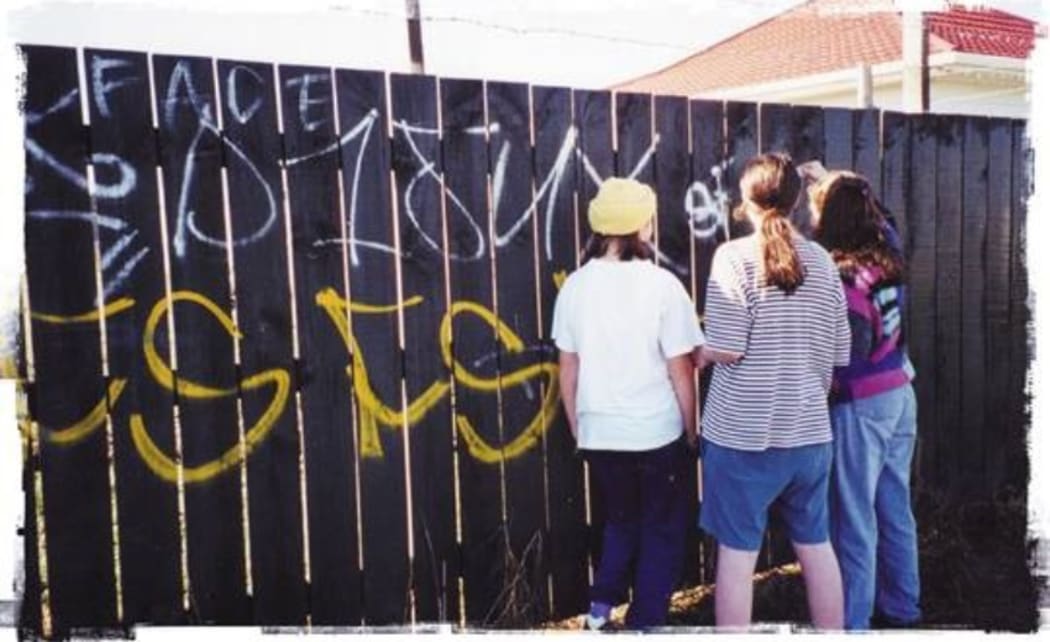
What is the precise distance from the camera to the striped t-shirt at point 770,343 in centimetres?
296

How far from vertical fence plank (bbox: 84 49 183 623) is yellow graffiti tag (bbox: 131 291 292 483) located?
20 mm

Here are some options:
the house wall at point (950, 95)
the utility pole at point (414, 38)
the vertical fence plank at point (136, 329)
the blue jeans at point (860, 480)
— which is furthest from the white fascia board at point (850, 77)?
the vertical fence plank at point (136, 329)

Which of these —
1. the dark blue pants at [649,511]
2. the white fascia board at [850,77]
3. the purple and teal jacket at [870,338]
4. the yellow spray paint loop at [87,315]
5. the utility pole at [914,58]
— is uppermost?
the white fascia board at [850,77]

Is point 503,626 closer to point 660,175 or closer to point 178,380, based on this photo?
point 178,380

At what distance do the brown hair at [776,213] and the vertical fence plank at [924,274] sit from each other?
1619mm

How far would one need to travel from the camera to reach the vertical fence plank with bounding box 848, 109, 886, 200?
13.8 feet

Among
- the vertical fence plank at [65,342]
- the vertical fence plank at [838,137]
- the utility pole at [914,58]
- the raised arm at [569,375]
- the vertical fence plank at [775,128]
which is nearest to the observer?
the vertical fence plank at [65,342]

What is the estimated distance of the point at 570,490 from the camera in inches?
141

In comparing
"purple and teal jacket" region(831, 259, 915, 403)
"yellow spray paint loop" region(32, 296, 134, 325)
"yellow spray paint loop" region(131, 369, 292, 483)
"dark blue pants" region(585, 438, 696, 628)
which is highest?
"yellow spray paint loop" region(32, 296, 134, 325)

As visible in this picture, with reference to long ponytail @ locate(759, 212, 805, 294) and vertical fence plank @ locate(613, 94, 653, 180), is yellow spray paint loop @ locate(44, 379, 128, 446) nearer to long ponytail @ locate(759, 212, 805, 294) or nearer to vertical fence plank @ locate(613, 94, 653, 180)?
vertical fence plank @ locate(613, 94, 653, 180)

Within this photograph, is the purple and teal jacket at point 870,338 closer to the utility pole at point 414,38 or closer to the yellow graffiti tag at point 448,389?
the yellow graffiti tag at point 448,389

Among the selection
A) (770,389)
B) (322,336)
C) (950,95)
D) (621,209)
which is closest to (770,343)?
(770,389)

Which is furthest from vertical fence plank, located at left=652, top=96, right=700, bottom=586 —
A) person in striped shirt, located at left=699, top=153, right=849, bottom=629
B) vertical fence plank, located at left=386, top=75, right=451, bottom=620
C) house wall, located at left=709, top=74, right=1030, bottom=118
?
house wall, located at left=709, top=74, right=1030, bottom=118

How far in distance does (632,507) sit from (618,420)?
0.36m
